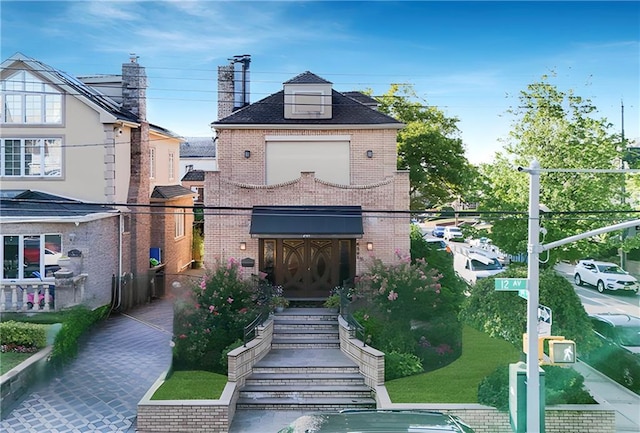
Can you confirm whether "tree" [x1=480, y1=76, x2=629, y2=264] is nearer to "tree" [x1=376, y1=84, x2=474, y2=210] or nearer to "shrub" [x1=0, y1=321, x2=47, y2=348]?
"tree" [x1=376, y1=84, x2=474, y2=210]

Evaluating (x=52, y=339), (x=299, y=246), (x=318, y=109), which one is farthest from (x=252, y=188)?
(x=52, y=339)

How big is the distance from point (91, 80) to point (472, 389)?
21.1 metres

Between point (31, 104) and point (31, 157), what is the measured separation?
1.97 metres

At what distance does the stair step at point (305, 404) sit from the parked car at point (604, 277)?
2111 centimetres

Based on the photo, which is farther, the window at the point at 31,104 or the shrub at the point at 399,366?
the window at the point at 31,104

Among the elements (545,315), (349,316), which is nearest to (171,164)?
(349,316)

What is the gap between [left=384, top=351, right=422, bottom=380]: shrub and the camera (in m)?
14.8

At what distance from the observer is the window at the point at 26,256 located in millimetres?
18594

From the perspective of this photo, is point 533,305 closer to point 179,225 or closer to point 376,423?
point 376,423

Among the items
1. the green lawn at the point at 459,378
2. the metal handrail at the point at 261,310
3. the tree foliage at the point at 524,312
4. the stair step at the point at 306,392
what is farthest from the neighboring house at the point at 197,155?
the tree foliage at the point at 524,312

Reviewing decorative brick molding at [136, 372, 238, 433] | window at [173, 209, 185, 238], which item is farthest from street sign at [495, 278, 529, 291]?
window at [173, 209, 185, 238]

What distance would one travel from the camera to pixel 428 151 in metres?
28.0

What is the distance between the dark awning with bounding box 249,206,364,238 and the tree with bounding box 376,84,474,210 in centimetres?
883

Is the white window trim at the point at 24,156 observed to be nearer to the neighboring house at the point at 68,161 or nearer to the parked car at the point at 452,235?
the neighboring house at the point at 68,161
